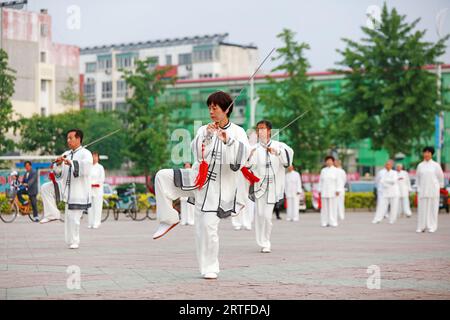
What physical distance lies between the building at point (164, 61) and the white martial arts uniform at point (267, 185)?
8464 centimetres

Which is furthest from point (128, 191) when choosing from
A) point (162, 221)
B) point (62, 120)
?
point (62, 120)

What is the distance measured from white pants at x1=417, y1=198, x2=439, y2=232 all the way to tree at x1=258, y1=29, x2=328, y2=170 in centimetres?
1991

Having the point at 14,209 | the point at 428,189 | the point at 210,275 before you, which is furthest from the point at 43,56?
the point at 210,275

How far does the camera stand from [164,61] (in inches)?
4419

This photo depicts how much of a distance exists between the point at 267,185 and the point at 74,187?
3.14 meters

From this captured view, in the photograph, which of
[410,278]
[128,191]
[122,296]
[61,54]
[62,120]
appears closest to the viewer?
[122,296]

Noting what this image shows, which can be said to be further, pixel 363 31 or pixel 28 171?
pixel 363 31

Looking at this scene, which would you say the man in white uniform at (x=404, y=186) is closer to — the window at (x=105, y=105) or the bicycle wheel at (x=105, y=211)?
the bicycle wheel at (x=105, y=211)

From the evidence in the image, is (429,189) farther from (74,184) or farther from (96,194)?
(74,184)

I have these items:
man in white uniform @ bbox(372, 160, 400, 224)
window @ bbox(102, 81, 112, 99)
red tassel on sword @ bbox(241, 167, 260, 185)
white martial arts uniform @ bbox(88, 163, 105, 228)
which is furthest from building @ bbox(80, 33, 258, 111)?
red tassel on sword @ bbox(241, 167, 260, 185)
